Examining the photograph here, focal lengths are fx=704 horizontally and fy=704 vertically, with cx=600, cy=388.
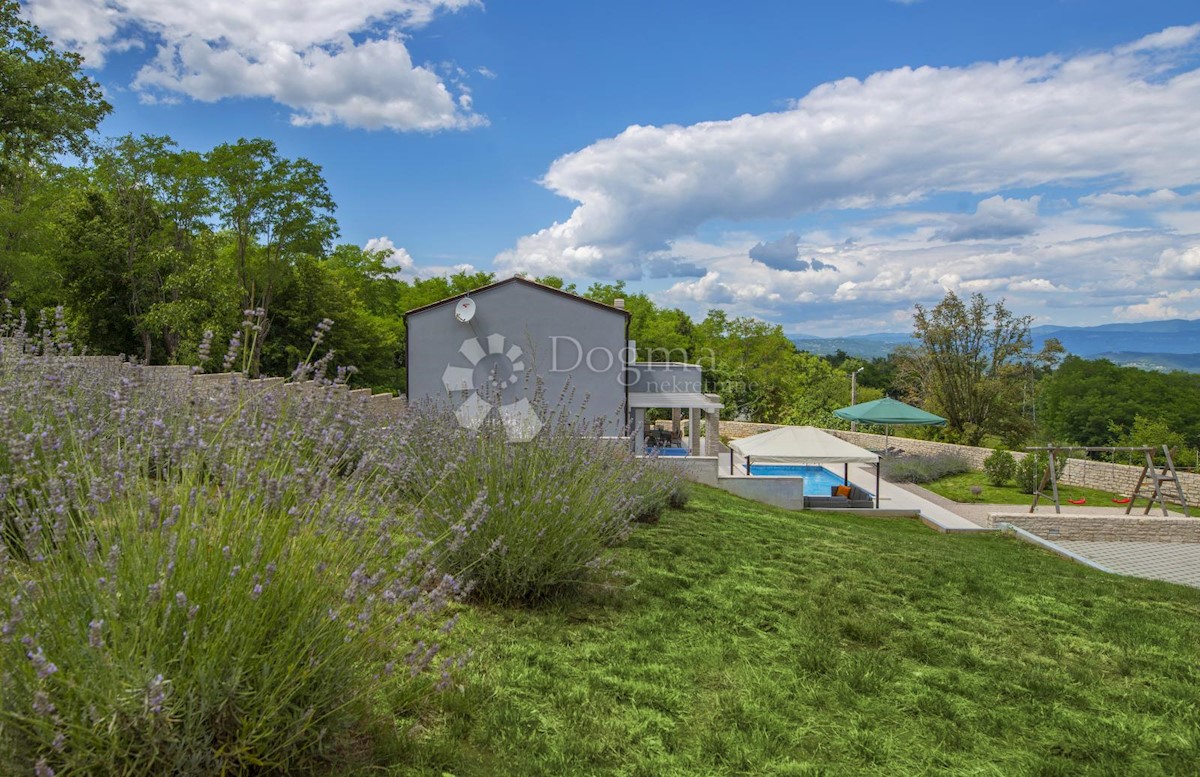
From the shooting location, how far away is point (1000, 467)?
822 inches

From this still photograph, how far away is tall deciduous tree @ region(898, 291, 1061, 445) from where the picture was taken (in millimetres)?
30906

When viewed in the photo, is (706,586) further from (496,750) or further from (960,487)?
(960,487)

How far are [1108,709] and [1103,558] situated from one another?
417 inches

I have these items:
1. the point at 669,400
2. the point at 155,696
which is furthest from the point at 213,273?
the point at 155,696

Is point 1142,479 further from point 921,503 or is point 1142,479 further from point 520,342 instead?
point 520,342

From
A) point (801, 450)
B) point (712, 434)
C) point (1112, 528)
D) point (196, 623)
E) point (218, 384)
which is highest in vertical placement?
point (218, 384)

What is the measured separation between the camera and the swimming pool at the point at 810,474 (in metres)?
21.2

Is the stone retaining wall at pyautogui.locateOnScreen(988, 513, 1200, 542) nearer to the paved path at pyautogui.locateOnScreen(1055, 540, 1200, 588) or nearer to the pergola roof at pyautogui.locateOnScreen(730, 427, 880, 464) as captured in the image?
the paved path at pyautogui.locateOnScreen(1055, 540, 1200, 588)

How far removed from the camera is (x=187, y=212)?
30.0 metres

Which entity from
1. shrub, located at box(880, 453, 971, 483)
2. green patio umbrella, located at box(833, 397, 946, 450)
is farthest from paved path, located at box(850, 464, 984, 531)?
green patio umbrella, located at box(833, 397, 946, 450)

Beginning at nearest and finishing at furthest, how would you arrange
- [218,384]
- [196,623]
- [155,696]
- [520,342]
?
[155,696]
[196,623]
[218,384]
[520,342]

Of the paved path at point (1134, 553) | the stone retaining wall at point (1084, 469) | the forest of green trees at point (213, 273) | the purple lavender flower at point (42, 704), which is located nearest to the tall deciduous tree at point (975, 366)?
the forest of green trees at point (213, 273)

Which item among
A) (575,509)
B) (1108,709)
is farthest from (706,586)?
(1108,709)

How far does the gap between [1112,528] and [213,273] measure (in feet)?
97.8
